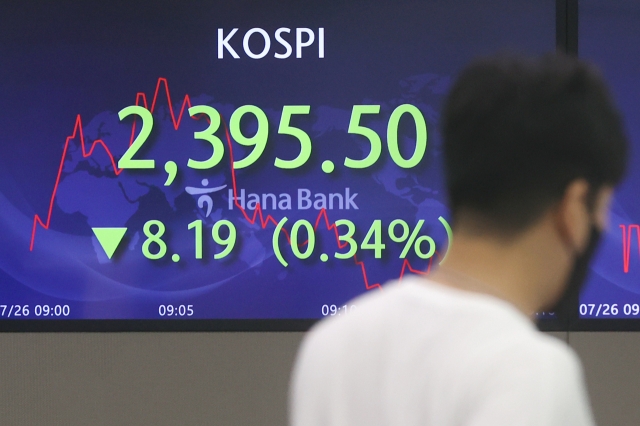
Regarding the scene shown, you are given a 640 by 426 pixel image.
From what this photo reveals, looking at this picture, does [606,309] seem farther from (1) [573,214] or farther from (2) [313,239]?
(1) [573,214]

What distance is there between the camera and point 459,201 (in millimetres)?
796

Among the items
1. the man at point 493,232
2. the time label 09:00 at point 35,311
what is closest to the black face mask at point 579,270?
the man at point 493,232

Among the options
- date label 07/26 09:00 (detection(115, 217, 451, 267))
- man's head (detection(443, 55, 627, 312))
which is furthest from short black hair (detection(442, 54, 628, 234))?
date label 07/26 09:00 (detection(115, 217, 451, 267))

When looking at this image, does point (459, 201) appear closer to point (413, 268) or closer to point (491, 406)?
point (491, 406)

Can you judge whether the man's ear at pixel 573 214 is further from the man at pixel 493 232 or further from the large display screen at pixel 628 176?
the large display screen at pixel 628 176

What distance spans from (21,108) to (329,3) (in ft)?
3.60

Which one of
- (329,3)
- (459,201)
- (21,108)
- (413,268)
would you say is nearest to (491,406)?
(459,201)

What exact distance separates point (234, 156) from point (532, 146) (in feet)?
6.99

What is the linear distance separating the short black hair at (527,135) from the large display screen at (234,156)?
2022 mm

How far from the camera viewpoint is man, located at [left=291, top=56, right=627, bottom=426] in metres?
0.74

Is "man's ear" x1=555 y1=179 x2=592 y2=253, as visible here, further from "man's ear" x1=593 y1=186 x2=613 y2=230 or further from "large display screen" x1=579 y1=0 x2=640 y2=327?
"large display screen" x1=579 y1=0 x2=640 y2=327

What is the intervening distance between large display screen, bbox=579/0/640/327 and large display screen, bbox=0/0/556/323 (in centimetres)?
16

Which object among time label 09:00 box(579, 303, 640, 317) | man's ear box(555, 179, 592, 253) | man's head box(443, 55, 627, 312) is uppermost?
time label 09:00 box(579, 303, 640, 317)

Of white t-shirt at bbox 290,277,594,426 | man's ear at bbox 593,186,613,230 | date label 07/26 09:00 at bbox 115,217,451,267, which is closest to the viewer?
white t-shirt at bbox 290,277,594,426
